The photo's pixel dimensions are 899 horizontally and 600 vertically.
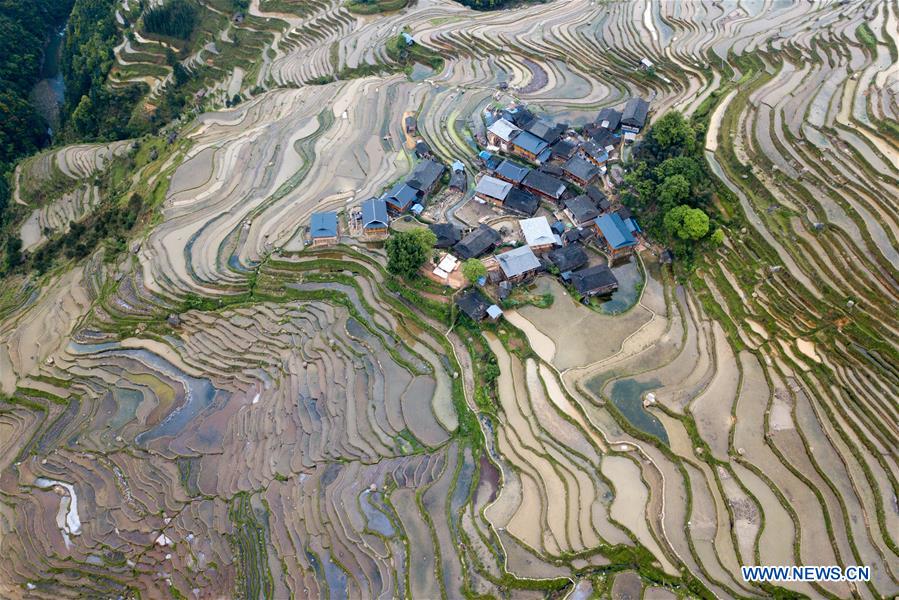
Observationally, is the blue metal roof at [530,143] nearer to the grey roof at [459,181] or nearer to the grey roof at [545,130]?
the grey roof at [545,130]

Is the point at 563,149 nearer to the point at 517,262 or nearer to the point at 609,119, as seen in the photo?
the point at 609,119

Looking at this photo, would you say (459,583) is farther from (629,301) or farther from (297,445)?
(629,301)

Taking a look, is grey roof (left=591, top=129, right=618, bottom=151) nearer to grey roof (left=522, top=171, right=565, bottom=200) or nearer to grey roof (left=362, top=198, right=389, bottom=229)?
grey roof (left=522, top=171, right=565, bottom=200)

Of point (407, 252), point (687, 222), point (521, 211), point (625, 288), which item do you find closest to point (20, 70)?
point (407, 252)

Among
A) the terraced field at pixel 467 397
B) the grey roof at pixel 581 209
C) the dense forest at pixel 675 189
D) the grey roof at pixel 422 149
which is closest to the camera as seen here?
the terraced field at pixel 467 397

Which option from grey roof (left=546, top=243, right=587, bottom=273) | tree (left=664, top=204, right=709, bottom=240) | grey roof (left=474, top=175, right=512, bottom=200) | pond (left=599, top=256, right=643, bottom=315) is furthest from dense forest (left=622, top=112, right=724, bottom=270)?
grey roof (left=474, top=175, right=512, bottom=200)

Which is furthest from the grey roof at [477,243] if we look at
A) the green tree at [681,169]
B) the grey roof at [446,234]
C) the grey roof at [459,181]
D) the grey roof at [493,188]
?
the green tree at [681,169]
